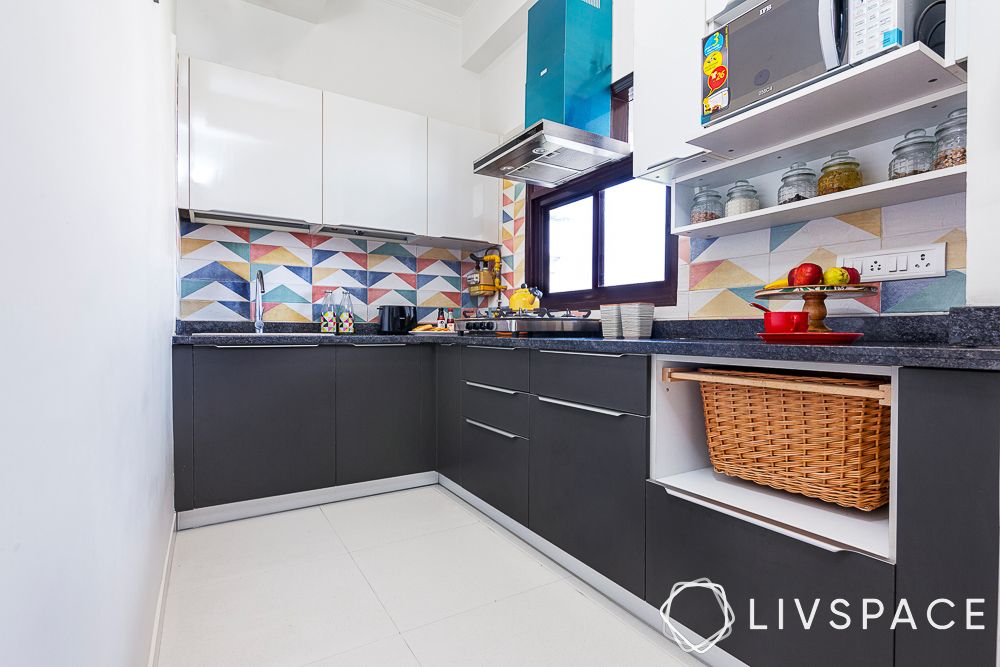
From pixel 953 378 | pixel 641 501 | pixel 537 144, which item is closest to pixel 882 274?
pixel 953 378

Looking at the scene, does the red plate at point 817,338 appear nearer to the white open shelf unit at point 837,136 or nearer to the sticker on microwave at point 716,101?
the white open shelf unit at point 837,136

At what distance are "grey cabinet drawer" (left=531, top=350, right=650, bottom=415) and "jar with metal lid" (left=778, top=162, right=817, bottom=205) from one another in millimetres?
781

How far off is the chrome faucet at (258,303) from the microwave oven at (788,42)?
8.13 ft

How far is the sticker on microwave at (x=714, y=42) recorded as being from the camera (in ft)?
5.51

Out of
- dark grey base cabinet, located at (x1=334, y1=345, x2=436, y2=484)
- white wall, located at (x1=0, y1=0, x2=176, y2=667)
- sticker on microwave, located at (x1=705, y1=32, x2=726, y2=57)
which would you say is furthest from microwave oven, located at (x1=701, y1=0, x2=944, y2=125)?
dark grey base cabinet, located at (x1=334, y1=345, x2=436, y2=484)

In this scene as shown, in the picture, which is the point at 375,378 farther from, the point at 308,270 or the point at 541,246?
the point at 541,246

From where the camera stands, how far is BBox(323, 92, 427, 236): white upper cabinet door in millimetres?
2967

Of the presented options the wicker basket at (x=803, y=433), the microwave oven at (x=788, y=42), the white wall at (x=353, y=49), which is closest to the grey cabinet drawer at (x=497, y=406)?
the wicker basket at (x=803, y=433)

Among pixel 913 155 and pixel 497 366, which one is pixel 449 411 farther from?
pixel 913 155

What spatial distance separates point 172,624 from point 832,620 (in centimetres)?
182

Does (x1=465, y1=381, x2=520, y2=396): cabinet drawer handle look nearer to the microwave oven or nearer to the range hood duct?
the range hood duct

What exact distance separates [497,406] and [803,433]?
129 cm

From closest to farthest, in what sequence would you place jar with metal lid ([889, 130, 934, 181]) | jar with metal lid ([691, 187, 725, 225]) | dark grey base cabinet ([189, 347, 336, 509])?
jar with metal lid ([889, 130, 934, 181]) → jar with metal lid ([691, 187, 725, 225]) → dark grey base cabinet ([189, 347, 336, 509])

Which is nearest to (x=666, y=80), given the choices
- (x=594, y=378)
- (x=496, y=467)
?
(x=594, y=378)
